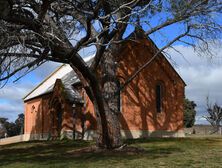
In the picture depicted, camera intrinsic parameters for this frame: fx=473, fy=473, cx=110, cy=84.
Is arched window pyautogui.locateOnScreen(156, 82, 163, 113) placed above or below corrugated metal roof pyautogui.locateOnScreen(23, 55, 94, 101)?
below

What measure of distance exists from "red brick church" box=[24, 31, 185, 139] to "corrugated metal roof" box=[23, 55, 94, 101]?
0.22m

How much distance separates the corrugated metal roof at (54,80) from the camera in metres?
44.8

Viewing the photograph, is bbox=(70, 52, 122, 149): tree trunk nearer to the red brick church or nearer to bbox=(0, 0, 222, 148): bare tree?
bbox=(0, 0, 222, 148): bare tree

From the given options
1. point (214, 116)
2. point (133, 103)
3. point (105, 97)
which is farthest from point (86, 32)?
point (214, 116)

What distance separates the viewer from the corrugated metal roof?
44.8 metres

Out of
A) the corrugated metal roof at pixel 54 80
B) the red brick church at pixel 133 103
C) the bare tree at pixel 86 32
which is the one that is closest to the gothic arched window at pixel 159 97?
the red brick church at pixel 133 103

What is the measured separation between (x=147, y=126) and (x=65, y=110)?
25.2ft

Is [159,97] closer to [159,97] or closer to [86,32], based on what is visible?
[159,97]

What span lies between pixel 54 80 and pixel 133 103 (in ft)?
43.2

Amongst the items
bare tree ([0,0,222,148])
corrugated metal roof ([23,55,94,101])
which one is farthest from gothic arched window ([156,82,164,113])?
bare tree ([0,0,222,148])

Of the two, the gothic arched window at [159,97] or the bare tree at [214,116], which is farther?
the bare tree at [214,116]

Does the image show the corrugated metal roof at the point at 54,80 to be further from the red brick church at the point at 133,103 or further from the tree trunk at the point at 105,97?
the tree trunk at the point at 105,97

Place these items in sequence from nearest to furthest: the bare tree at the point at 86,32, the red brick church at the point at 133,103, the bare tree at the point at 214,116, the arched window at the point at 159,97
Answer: the bare tree at the point at 86,32, the red brick church at the point at 133,103, the arched window at the point at 159,97, the bare tree at the point at 214,116

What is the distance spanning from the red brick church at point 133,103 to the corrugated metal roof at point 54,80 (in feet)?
0.71
